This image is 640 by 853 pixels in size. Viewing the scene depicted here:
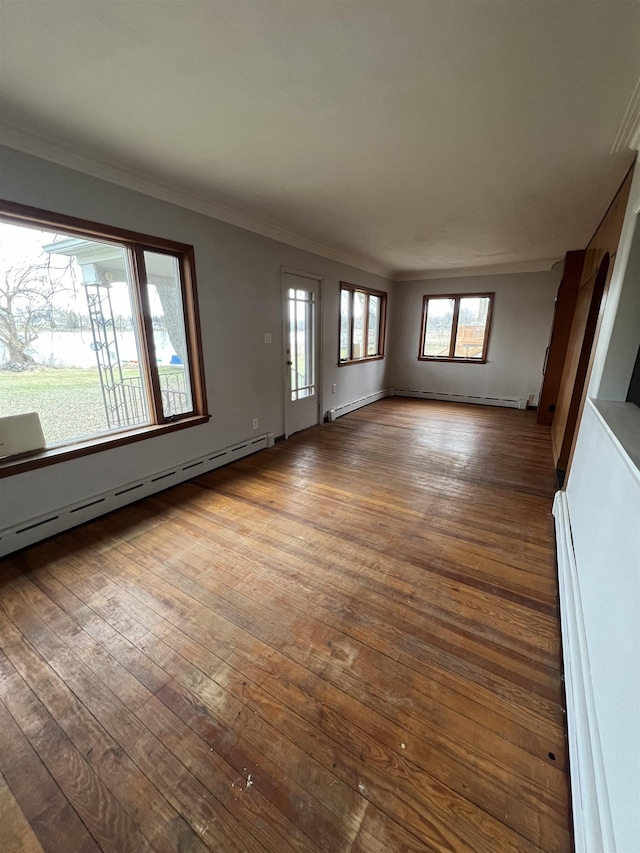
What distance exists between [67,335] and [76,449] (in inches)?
32.0

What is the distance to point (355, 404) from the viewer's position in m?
6.11

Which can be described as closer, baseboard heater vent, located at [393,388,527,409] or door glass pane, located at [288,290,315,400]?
door glass pane, located at [288,290,315,400]

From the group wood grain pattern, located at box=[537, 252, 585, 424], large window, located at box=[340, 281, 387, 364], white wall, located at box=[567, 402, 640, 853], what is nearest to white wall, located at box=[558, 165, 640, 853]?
white wall, located at box=[567, 402, 640, 853]

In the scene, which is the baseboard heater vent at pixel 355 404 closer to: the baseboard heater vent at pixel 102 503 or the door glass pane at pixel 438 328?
the door glass pane at pixel 438 328

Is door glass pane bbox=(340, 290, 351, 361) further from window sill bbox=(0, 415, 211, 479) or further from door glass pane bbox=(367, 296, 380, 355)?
window sill bbox=(0, 415, 211, 479)

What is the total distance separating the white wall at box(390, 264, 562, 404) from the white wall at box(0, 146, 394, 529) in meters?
2.25

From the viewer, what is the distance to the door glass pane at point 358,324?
5.82m

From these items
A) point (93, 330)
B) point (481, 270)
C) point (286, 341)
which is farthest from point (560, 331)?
point (93, 330)

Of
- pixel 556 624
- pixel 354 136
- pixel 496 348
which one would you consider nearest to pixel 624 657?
pixel 556 624

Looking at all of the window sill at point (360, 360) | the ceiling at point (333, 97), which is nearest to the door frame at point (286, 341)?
the window sill at point (360, 360)

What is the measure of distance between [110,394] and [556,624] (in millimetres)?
3294

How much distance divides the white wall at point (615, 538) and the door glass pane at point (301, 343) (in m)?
3.13

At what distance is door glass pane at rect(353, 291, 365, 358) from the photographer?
19.1ft

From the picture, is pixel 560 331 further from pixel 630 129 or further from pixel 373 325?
pixel 630 129
